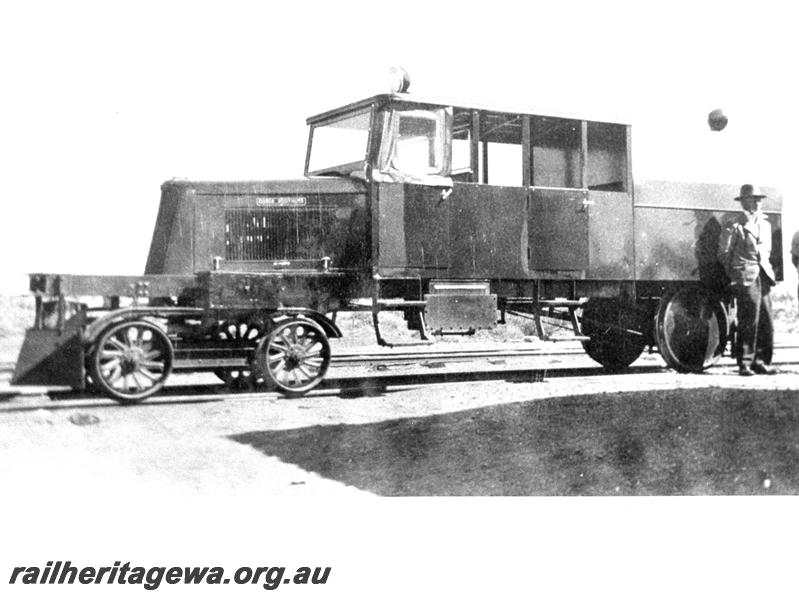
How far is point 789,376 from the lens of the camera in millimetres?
7902

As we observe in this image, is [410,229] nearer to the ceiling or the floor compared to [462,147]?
nearer to the floor

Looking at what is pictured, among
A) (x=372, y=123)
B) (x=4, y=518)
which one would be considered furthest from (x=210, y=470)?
(x=372, y=123)

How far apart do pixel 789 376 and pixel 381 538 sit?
5.44 m

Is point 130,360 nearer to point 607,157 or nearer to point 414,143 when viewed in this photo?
point 414,143

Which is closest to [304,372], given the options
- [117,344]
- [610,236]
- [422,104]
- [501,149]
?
[117,344]

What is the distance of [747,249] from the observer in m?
8.28

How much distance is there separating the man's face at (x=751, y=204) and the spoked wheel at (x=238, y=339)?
16.3 feet

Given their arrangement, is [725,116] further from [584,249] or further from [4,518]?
[4,518]

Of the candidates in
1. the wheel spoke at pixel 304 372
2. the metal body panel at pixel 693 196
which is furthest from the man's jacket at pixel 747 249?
the wheel spoke at pixel 304 372

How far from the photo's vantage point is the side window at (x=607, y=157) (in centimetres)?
853

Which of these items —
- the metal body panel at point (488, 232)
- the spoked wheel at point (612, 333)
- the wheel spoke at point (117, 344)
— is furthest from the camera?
the spoked wheel at point (612, 333)

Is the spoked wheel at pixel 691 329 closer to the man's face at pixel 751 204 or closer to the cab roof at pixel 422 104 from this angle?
the man's face at pixel 751 204

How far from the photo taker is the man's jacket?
27.0 ft

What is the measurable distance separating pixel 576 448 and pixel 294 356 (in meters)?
2.78
